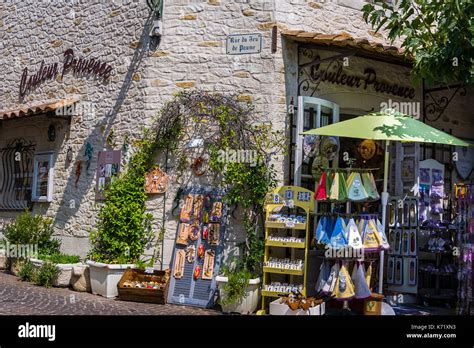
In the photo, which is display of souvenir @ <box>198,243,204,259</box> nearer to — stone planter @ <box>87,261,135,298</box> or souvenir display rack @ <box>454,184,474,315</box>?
stone planter @ <box>87,261,135,298</box>

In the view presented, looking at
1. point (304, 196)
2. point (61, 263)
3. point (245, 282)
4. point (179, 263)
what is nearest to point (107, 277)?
point (179, 263)

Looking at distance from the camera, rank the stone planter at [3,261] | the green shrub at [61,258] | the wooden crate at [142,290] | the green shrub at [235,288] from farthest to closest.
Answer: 1. the stone planter at [3,261]
2. the green shrub at [61,258]
3. the wooden crate at [142,290]
4. the green shrub at [235,288]

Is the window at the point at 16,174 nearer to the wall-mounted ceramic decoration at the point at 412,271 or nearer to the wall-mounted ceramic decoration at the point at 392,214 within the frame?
the wall-mounted ceramic decoration at the point at 392,214

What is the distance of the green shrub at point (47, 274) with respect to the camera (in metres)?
8.73

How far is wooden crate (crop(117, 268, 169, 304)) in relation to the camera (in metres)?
7.84

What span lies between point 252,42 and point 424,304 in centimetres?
451

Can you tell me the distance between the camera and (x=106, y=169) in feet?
30.5

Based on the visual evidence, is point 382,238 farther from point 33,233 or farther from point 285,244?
point 33,233

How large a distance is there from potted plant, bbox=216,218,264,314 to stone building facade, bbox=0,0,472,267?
0.33 meters

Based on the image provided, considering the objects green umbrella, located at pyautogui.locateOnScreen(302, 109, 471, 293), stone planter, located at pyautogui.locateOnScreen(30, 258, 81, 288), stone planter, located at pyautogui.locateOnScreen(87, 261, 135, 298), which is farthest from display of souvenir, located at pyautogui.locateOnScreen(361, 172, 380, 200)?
stone planter, located at pyautogui.locateOnScreen(30, 258, 81, 288)

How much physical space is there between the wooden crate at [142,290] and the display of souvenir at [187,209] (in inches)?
31.7

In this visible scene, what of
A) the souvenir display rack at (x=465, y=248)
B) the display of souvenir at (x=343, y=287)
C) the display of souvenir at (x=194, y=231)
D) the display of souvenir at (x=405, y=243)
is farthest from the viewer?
the display of souvenir at (x=405, y=243)

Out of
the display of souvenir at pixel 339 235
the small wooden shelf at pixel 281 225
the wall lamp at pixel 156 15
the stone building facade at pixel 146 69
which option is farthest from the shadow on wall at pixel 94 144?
the display of souvenir at pixel 339 235
